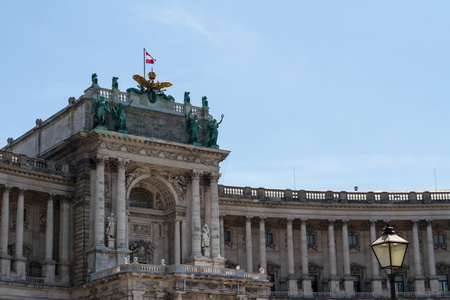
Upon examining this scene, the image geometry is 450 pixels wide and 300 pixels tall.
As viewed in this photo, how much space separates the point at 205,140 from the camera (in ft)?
225

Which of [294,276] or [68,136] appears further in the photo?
[294,276]

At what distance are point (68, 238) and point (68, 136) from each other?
28.3 feet

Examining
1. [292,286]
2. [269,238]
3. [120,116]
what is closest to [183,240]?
[120,116]

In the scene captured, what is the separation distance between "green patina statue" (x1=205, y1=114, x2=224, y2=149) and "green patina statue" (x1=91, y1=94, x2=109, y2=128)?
9656 millimetres

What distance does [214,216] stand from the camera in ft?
218

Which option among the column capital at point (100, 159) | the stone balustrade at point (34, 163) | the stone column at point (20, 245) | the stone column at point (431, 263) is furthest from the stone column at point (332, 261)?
the stone column at point (20, 245)

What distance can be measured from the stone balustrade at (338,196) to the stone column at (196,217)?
22.8 ft

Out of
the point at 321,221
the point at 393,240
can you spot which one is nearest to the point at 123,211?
the point at 321,221

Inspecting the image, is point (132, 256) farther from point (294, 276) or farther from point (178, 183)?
point (294, 276)

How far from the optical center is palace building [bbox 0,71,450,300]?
59.2 metres

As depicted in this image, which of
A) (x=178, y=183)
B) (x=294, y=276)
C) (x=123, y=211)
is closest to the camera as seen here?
(x=123, y=211)

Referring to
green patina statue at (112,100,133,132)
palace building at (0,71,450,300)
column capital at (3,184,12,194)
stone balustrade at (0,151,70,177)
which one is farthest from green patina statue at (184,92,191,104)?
column capital at (3,184,12,194)

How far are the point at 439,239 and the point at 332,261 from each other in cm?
1166

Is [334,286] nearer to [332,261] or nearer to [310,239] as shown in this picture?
[332,261]
